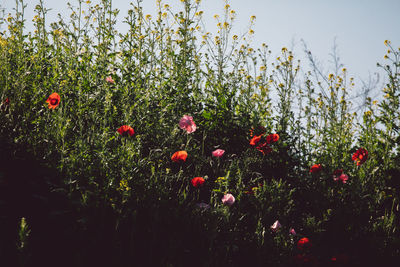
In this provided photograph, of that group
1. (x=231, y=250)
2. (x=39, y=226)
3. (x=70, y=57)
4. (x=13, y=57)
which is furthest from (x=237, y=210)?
(x=13, y=57)

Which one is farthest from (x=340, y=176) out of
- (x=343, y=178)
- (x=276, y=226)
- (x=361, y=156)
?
(x=276, y=226)

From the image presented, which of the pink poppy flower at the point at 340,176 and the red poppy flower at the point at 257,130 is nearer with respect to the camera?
the pink poppy flower at the point at 340,176

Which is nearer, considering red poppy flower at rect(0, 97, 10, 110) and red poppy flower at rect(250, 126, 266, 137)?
red poppy flower at rect(0, 97, 10, 110)

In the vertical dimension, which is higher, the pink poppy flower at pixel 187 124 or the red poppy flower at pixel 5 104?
the red poppy flower at pixel 5 104

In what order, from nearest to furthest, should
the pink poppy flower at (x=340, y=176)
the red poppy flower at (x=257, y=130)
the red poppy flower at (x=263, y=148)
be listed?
the red poppy flower at (x=263, y=148) → the pink poppy flower at (x=340, y=176) → the red poppy flower at (x=257, y=130)

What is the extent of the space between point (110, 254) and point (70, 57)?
94.6 inches

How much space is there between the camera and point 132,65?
3.84 m

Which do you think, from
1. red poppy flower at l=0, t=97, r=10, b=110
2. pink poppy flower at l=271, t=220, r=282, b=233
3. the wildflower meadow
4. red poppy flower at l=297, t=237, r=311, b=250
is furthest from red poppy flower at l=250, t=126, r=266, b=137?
red poppy flower at l=0, t=97, r=10, b=110

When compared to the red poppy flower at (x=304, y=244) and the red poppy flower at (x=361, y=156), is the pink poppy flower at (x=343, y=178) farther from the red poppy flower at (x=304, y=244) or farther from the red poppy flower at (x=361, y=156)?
the red poppy flower at (x=304, y=244)

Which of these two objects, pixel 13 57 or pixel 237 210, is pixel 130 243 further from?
pixel 13 57

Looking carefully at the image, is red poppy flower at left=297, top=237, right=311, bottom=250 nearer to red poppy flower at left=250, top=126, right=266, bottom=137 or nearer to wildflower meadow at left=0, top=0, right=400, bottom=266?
wildflower meadow at left=0, top=0, right=400, bottom=266

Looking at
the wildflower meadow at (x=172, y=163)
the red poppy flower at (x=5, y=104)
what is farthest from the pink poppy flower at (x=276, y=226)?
the red poppy flower at (x=5, y=104)

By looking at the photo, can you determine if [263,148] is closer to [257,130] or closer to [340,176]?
[257,130]

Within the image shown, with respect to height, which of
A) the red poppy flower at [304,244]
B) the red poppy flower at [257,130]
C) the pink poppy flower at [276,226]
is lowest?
the red poppy flower at [304,244]
